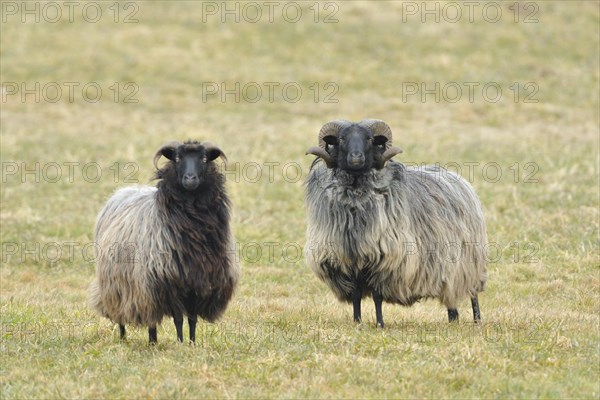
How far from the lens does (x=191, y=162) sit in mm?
10602

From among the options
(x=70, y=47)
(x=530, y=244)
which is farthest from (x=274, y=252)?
(x=70, y=47)

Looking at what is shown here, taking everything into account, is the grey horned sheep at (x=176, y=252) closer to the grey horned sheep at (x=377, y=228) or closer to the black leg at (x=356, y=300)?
A: the grey horned sheep at (x=377, y=228)

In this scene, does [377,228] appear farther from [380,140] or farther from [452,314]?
[452,314]

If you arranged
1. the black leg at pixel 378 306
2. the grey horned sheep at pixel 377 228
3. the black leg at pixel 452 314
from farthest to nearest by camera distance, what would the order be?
1. the black leg at pixel 452 314
2. the grey horned sheep at pixel 377 228
3. the black leg at pixel 378 306

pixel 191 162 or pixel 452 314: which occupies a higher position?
pixel 191 162

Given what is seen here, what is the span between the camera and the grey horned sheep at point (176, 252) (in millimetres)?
10594

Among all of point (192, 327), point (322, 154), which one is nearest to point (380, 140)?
point (322, 154)

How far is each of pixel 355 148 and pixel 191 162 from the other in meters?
2.35

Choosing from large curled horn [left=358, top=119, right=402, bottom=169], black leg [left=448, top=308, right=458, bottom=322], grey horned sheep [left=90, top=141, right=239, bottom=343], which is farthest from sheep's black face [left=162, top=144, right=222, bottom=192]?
black leg [left=448, top=308, right=458, bottom=322]

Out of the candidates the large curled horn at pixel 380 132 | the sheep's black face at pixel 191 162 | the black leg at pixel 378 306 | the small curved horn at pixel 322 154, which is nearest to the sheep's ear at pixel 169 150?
the sheep's black face at pixel 191 162

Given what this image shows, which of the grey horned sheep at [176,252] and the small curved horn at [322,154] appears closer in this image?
the grey horned sheep at [176,252]

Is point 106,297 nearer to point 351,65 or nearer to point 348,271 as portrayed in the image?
point 348,271

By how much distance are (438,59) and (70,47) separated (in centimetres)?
1592

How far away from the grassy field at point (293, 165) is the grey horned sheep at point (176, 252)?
463 millimetres
